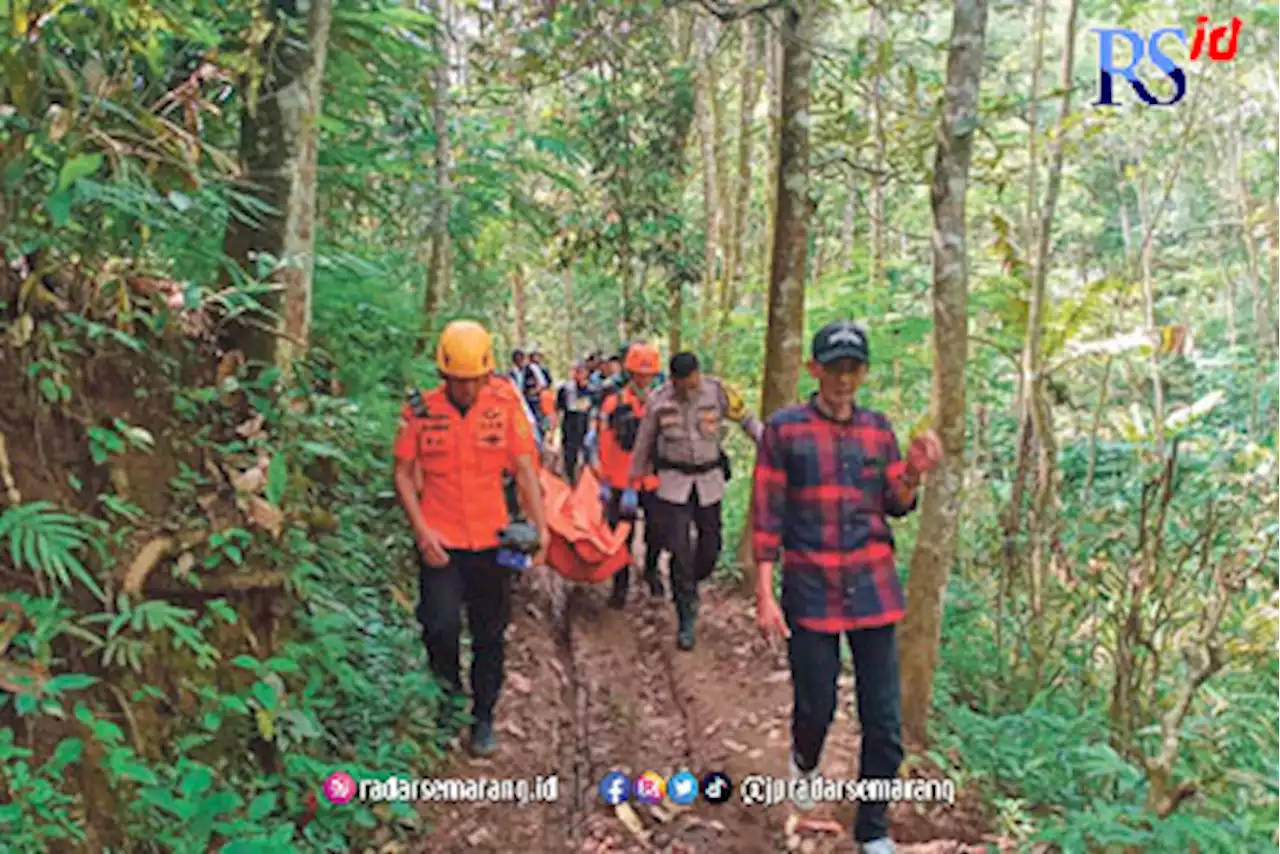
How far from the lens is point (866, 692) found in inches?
164

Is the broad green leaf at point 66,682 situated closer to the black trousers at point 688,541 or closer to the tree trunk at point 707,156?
the black trousers at point 688,541

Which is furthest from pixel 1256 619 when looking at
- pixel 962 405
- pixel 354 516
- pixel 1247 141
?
pixel 1247 141

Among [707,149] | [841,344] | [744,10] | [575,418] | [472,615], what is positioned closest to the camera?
[841,344]

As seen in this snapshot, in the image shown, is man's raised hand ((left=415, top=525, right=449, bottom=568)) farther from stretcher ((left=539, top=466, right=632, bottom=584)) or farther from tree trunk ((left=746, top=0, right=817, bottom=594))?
tree trunk ((left=746, top=0, right=817, bottom=594))

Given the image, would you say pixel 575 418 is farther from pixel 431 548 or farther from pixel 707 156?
pixel 431 548

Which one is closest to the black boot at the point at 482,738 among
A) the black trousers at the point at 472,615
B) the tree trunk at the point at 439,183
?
the black trousers at the point at 472,615

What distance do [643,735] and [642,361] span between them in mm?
3239

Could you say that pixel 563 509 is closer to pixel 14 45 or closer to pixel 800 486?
pixel 800 486

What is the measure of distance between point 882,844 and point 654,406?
3.50 meters

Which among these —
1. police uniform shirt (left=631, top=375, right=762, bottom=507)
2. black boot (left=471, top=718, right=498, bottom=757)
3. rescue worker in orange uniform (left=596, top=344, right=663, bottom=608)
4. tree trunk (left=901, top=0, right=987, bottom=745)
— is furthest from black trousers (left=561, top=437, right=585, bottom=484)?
tree trunk (left=901, top=0, right=987, bottom=745)

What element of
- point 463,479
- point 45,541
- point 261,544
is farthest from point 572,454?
point 45,541

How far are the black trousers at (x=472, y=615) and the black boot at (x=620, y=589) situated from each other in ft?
8.82

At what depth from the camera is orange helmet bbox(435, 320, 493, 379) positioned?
15.8ft

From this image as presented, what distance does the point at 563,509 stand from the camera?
7.89 metres
